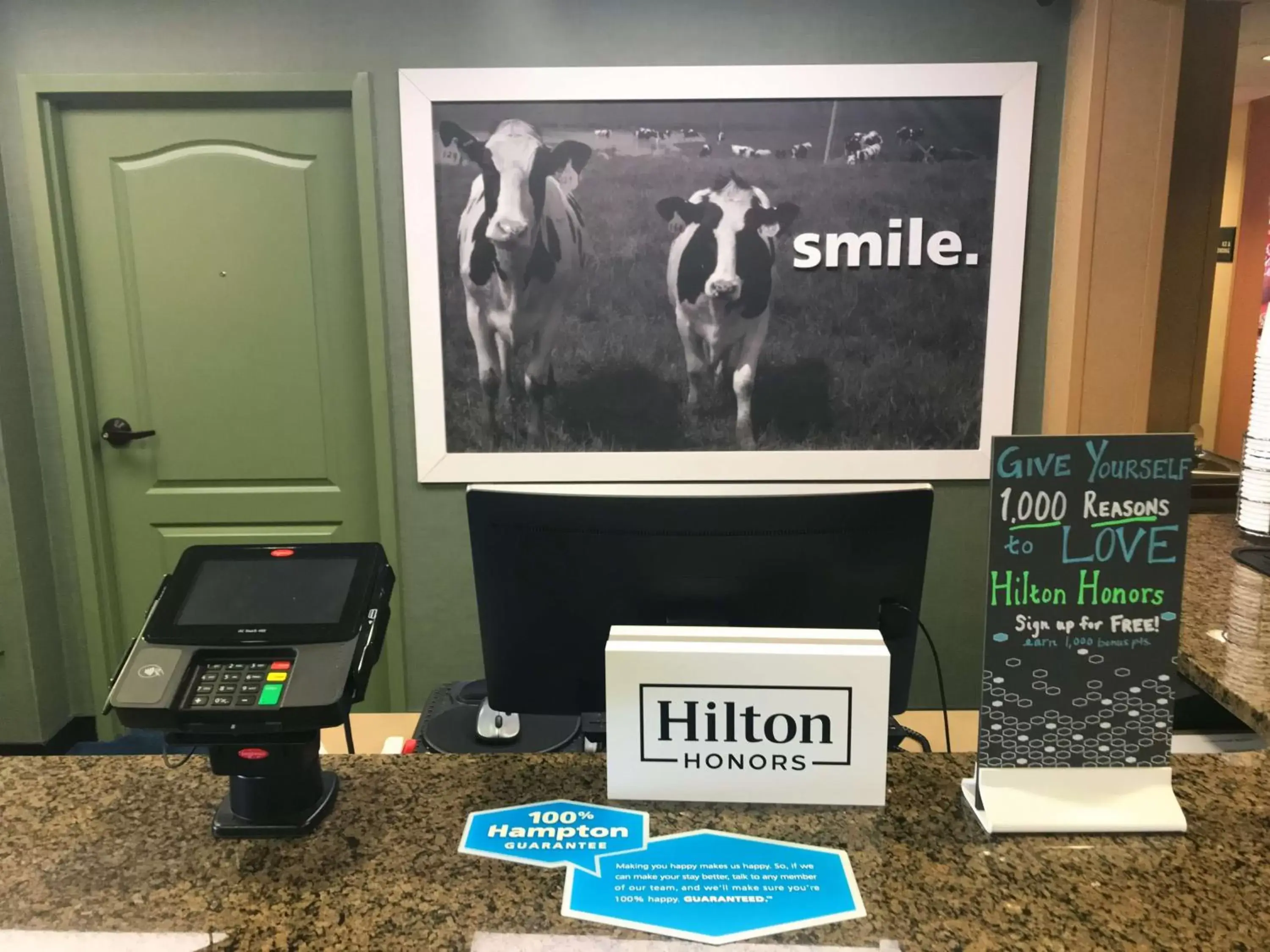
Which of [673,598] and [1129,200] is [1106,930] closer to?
[673,598]

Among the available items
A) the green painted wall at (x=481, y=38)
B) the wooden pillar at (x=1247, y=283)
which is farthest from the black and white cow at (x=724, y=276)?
the wooden pillar at (x=1247, y=283)

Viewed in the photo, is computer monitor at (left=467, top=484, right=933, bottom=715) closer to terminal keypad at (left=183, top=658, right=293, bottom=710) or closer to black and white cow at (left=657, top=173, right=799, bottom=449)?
terminal keypad at (left=183, top=658, right=293, bottom=710)

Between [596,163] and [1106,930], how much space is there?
2.33 meters

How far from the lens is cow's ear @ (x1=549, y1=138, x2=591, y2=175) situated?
8.50ft

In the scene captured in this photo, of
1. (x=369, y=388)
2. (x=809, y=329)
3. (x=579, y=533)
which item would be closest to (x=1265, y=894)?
(x=579, y=533)

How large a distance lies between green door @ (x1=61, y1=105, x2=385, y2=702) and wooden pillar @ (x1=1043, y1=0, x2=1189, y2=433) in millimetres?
2102

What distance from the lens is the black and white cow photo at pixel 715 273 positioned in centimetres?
259

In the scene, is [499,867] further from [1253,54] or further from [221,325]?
[1253,54]

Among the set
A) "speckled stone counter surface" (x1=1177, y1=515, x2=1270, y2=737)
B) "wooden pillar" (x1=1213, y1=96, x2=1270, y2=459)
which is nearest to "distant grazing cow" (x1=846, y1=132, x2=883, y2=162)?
"speckled stone counter surface" (x1=1177, y1=515, x2=1270, y2=737)

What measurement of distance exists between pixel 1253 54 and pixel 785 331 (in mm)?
3227

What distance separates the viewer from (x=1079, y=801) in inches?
34.6

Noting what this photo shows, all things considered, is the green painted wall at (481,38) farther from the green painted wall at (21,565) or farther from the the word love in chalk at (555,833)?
the the word love in chalk at (555,833)

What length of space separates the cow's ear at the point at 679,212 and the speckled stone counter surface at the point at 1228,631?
1557 millimetres

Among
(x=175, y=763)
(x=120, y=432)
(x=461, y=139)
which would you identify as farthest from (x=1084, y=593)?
(x=120, y=432)
